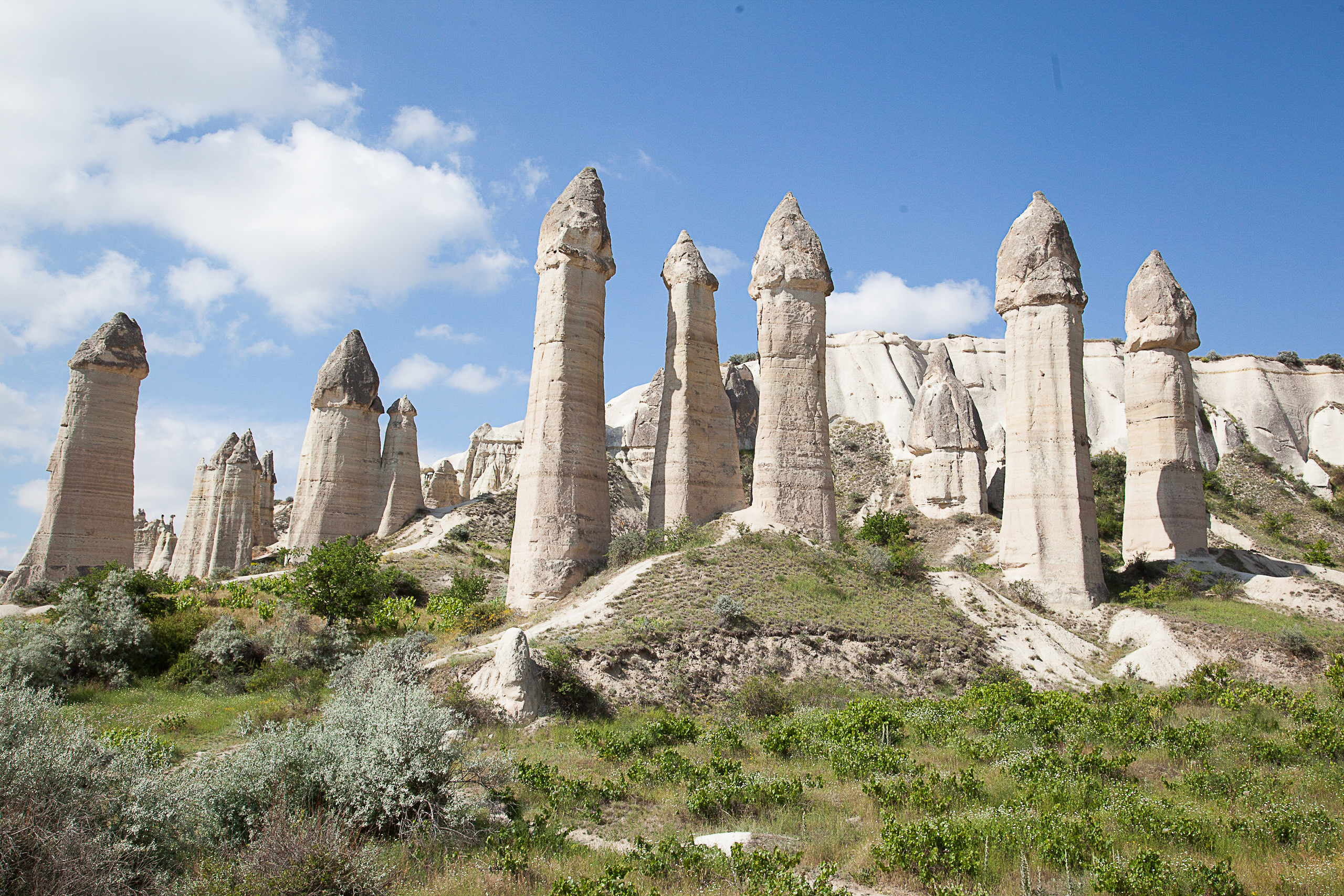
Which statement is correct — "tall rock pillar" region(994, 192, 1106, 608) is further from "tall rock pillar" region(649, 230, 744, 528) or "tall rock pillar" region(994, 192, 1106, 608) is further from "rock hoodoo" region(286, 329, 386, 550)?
"rock hoodoo" region(286, 329, 386, 550)

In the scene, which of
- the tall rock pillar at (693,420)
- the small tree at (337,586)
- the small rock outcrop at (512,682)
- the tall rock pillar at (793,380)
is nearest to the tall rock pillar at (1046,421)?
the tall rock pillar at (793,380)

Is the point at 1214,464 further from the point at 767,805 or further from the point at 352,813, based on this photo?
the point at 352,813

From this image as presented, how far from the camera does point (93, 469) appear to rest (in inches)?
936

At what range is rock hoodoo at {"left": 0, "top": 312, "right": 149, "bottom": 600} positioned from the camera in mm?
22969

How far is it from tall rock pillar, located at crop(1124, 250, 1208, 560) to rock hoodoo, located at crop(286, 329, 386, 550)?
1055 inches

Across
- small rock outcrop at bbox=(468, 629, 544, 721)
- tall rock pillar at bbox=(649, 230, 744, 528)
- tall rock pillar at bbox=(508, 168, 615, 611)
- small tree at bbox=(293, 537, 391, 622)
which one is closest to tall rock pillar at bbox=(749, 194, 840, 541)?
tall rock pillar at bbox=(649, 230, 744, 528)

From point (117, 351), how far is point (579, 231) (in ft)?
48.4

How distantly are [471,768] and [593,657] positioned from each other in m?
6.55

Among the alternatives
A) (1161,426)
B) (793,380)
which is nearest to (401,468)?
(793,380)

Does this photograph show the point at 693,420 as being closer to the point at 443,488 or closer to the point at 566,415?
the point at 566,415

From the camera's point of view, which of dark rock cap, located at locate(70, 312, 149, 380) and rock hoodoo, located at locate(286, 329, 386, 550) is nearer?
dark rock cap, located at locate(70, 312, 149, 380)

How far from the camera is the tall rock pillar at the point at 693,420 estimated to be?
2256 centimetres

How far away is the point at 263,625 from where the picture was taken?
726 inches

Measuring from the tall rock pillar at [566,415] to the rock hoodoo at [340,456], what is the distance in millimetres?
12271
